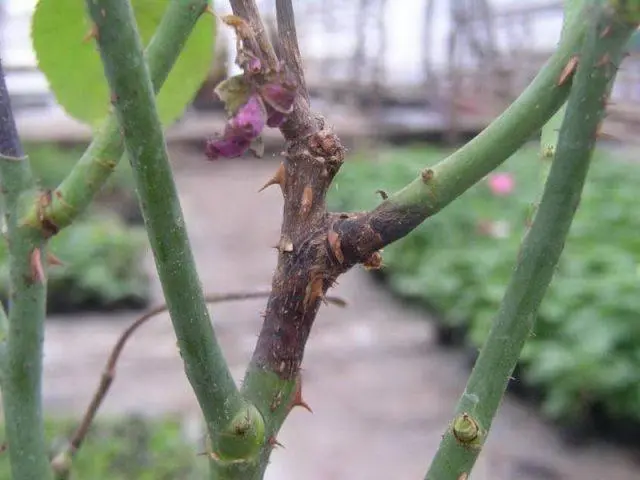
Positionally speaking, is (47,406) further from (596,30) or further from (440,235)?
(596,30)

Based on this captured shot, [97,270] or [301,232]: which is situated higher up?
[301,232]

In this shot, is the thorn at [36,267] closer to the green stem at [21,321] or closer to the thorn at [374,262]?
the green stem at [21,321]

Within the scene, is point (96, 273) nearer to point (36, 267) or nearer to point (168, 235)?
point (36, 267)

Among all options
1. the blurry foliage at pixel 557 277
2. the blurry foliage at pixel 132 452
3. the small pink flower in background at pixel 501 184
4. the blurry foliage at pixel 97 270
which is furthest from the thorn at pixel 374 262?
the small pink flower in background at pixel 501 184

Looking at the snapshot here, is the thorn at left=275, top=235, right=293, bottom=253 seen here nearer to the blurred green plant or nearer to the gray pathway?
the gray pathway

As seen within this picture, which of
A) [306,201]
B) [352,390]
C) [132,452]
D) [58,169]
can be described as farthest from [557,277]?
[58,169]

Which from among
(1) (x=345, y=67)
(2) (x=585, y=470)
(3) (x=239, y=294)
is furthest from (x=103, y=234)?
(1) (x=345, y=67)
